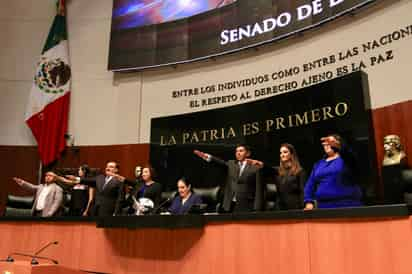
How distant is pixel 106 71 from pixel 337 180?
210 inches

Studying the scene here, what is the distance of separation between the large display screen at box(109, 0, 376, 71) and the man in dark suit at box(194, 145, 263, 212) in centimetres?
226

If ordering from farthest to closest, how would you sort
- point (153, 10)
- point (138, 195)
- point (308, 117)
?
1. point (153, 10)
2. point (308, 117)
3. point (138, 195)

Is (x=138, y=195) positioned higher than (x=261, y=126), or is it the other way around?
(x=261, y=126)

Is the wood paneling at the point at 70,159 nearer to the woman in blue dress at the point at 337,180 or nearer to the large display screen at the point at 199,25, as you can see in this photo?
the large display screen at the point at 199,25

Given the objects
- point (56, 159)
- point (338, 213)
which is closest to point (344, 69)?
point (338, 213)

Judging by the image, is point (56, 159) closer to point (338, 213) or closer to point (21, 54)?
point (21, 54)

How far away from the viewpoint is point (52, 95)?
292 inches

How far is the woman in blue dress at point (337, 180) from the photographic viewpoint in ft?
9.60

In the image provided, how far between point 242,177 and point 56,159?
435 cm

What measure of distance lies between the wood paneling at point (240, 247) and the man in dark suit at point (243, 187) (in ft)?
2.84

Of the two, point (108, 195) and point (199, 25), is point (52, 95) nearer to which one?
point (199, 25)

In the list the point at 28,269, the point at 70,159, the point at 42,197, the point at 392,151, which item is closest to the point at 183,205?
the point at 28,269

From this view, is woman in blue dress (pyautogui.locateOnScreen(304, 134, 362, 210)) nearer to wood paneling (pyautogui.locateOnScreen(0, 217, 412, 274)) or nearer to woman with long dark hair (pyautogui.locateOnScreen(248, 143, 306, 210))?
woman with long dark hair (pyautogui.locateOnScreen(248, 143, 306, 210))

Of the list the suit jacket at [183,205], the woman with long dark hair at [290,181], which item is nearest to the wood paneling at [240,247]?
the suit jacket at [183,205]
